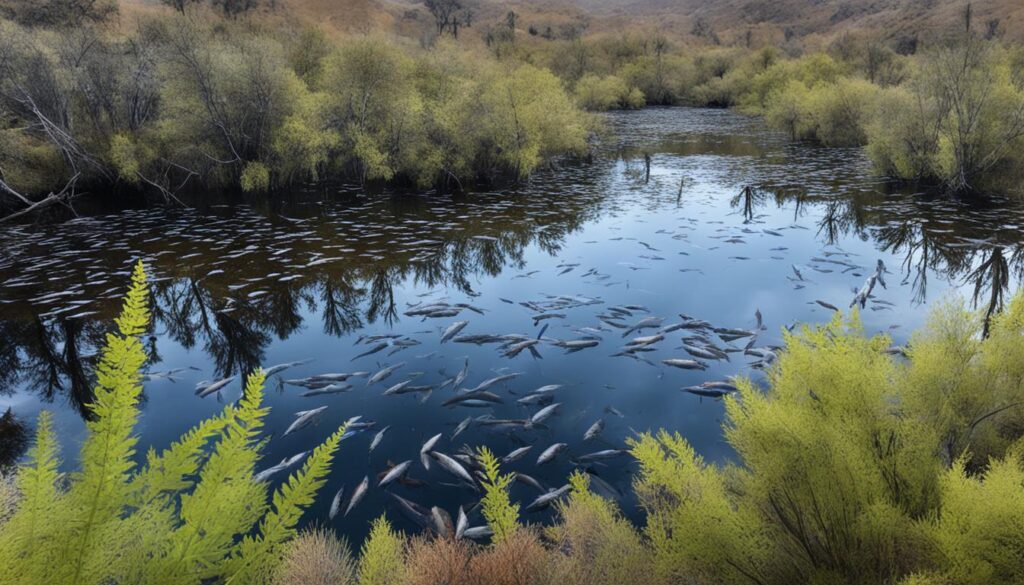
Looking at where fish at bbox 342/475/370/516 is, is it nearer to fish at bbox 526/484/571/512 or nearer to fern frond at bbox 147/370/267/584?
fish at bbox 526/484/571/512

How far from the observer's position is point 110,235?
54.5 feet

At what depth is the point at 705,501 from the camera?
3.36 meters

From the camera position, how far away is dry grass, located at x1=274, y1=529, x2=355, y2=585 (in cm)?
271

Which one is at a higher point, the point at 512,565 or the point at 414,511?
the point at 512,565

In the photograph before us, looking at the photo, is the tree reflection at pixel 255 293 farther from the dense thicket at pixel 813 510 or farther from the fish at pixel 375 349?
the dense thicket at pixel 813 510

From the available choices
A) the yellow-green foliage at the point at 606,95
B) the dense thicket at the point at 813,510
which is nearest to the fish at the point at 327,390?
the dense thicket at the point at 813,510

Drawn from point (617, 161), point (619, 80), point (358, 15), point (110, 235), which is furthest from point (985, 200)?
point (358, 15)

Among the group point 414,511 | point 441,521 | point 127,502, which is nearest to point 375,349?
point 414,511

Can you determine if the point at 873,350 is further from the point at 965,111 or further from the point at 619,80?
the point at 619,80

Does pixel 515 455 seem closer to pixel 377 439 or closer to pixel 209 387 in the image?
pixel 377 439

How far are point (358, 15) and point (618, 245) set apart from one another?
113 metres

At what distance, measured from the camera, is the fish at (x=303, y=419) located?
24.0 ft

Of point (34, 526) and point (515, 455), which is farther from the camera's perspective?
point (515, 455)

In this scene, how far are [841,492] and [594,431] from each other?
13.3ft
